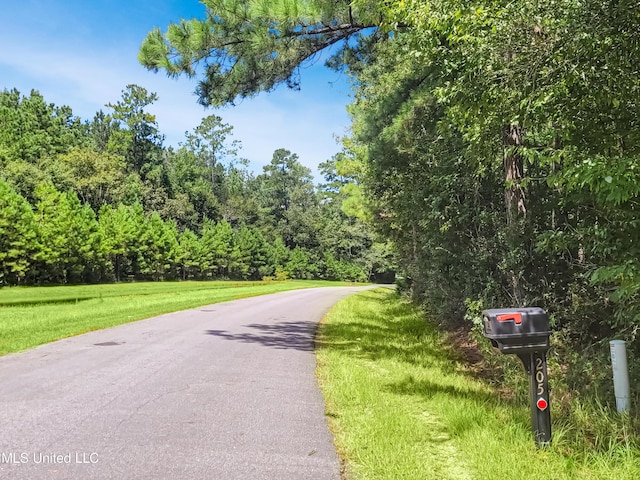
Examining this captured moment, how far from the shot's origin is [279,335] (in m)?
11.8

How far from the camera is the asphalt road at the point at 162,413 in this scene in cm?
372

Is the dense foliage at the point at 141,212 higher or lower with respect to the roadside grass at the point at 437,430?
higher

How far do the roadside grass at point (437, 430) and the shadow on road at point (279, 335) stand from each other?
80.6 inches

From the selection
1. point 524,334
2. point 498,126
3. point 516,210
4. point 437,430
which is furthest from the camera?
point 516,210

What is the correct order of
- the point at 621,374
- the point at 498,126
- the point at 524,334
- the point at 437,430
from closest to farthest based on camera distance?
the point at 524,334 < the point at 621,374 < the point at 437,430 < the point at 498,126

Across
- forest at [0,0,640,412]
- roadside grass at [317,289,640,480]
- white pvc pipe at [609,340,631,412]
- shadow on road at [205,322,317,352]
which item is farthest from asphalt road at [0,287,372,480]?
forest at [0,0,640,412]

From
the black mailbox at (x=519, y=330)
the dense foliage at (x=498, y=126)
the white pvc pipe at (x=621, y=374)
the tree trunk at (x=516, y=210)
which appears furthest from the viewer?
the tree trunk at (x=516, y=210)

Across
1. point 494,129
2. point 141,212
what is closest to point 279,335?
point 494,129

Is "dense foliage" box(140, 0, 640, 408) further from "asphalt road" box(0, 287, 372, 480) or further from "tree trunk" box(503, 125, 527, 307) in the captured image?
"asphalt road" box(0, 287, 372, 480)

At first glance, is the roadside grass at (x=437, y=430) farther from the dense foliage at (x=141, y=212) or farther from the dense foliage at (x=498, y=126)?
the dense foliage at (x=141, y=212)

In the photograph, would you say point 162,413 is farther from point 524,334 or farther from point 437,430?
point 524,334

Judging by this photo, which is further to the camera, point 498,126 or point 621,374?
point 498,126

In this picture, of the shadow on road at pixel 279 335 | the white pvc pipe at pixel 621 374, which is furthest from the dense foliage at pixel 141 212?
the white pvc pipe at pixel 621 374

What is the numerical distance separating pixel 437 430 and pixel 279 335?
748 centimetres
